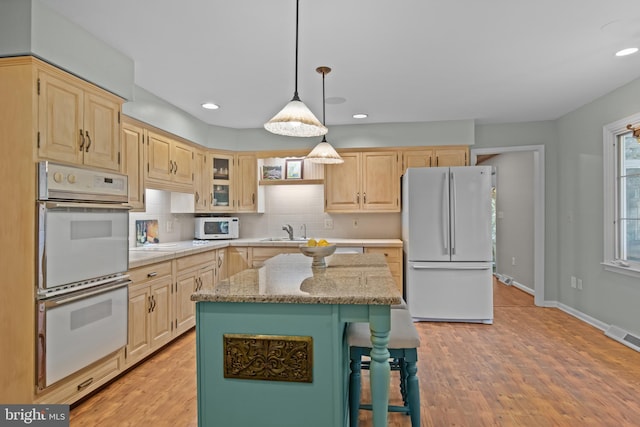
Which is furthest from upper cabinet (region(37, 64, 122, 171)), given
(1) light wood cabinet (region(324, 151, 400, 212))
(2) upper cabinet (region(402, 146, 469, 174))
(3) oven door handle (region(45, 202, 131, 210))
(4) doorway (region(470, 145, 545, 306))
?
(4) doorway (region(470, 145, 545, 306))

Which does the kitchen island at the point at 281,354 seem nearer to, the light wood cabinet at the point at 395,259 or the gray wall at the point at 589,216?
the light wood cabinet at the point at 395,259

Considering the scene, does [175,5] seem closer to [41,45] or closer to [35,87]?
[41,45]

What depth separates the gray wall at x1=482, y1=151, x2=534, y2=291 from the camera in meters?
5.52

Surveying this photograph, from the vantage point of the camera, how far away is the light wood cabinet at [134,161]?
3154mm

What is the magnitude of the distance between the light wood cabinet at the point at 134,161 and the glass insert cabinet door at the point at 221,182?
1326 mm

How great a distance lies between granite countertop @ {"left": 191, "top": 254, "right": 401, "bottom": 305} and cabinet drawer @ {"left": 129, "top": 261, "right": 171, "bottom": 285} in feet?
3.85

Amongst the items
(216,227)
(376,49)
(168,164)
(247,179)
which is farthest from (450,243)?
(168,164)

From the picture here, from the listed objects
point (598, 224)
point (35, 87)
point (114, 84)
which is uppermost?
point (114, 84)

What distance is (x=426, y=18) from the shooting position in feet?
7.08

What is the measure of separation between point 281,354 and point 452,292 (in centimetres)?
298

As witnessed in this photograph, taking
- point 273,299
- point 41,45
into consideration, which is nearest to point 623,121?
point 273,299

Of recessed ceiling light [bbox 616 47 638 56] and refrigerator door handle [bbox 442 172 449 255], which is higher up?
recessed ceiling light [bbox 616 47 638 56]

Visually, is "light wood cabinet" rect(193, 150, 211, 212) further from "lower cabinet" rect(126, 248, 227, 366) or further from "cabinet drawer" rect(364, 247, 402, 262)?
"cabinet drawer" rect(364, 247, 402, 262)

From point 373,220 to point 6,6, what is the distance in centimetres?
403
